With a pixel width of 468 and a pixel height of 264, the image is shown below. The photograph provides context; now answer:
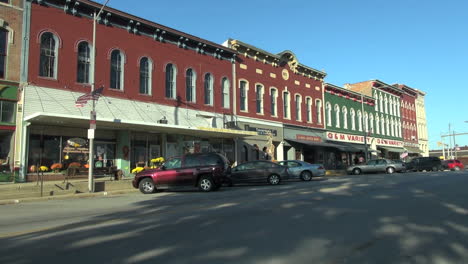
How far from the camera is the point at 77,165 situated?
18938mm

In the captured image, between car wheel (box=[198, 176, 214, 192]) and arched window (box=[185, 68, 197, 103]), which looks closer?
car wheel (box=[198, 176, 214, 192])

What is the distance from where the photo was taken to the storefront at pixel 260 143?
28.7m

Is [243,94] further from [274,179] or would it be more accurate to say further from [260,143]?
[274,179]

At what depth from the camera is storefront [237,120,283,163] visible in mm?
28672

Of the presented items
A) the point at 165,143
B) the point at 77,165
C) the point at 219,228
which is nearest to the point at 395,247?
the point at 219,228

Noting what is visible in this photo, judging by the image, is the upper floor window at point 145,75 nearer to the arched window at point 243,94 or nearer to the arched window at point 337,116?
Result: the arched window at point 243,94

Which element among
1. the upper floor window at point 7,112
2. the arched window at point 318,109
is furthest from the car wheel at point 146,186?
the arched window at point 318,109

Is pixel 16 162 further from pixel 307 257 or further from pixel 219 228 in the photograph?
pixel 307 257

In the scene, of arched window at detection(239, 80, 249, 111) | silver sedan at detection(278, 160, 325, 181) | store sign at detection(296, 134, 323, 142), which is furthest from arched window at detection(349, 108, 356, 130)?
silver sedan at detection(278, 160, 325, 181)

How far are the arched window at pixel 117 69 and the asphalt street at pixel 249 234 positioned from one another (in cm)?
1232

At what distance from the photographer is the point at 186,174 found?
607 inches

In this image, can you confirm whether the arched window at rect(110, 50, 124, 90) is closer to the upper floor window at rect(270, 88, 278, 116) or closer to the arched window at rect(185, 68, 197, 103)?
the arched window at rect(185, 68, 197, 103)

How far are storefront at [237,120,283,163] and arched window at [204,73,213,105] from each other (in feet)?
9.93

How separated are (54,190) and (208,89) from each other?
13935 mm
